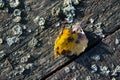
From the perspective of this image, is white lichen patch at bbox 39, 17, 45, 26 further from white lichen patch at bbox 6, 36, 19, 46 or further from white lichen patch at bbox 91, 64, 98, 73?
white lichen patch at bbox 91, 64, 98, 73

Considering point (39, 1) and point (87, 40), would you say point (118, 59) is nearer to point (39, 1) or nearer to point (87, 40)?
point (87, 40)

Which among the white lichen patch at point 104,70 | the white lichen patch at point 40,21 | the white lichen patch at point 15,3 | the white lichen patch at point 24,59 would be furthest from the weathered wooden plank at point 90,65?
the white lichen patch at point 15,3

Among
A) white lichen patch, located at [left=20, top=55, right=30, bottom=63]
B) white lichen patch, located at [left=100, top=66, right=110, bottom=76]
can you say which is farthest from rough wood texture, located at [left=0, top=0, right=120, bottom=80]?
white lichen patch, located at [left=100, top=66, right=110, bottom=76]

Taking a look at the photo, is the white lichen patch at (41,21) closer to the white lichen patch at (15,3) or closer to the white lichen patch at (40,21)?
the white lichen patch at (40,21)

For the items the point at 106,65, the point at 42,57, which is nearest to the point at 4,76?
the point at 42,57

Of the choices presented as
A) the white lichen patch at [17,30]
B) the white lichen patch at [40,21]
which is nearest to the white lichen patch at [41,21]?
the white lichen patch at [40,21]

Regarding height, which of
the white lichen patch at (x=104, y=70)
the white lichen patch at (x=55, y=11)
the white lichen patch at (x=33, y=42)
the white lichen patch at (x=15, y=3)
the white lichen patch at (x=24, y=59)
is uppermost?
the white lichen patch at (x=15, y=3)

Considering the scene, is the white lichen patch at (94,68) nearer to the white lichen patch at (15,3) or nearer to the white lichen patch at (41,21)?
the white lichen patch at (41,21)

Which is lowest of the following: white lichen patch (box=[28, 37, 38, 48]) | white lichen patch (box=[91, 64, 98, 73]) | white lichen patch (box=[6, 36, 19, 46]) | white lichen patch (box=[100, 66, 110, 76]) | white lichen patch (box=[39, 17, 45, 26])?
white lichen patch (box=[100, 66, 110, 76])

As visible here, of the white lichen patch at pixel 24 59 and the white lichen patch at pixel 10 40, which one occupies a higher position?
the white lichen patch at pixel 10 40
